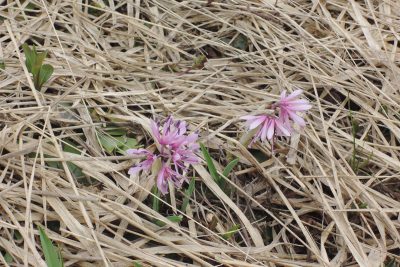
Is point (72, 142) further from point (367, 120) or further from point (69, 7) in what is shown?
point (367, 120)

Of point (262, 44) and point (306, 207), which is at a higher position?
point (262, 44)

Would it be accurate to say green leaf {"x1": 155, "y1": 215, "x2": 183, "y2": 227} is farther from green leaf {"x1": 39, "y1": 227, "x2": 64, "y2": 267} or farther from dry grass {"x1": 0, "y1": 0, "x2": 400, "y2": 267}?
green leaf {"x1": 39, "y1": 227, "x2": 64, "y2": 267}

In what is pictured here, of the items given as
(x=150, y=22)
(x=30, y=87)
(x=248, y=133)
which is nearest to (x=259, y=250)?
(x=248, y=133)

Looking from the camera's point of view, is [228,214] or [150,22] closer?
[228,214]

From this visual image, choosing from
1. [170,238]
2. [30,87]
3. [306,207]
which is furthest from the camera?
[30,87]

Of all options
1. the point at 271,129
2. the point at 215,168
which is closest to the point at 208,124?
the point at 215,168

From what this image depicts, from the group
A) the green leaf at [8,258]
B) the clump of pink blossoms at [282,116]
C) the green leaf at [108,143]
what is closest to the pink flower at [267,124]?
the clump of pink blossoms at [282,116]
